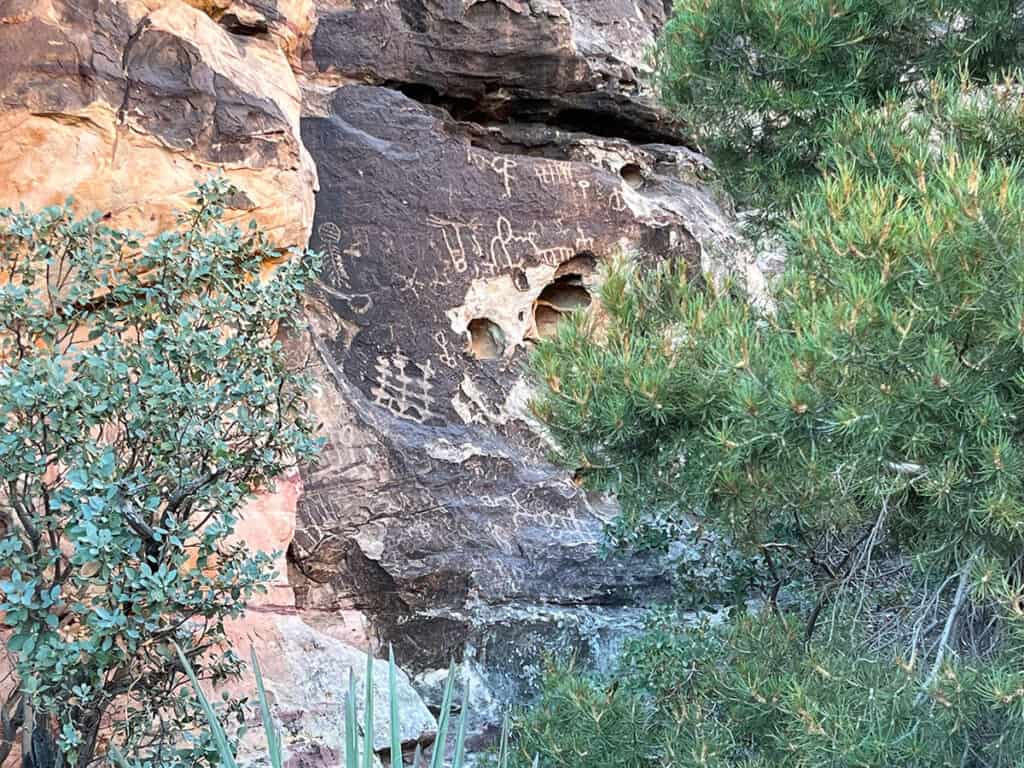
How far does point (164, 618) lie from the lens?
8.34 ft

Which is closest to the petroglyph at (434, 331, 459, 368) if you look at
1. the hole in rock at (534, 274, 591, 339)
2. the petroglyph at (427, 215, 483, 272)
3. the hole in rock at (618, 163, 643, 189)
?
the petroglyph at (427, 215, 483, 272)

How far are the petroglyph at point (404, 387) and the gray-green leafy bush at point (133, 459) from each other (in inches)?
64.7

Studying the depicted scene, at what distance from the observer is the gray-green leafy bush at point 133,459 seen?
7.97 ft

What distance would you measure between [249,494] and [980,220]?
1.91m

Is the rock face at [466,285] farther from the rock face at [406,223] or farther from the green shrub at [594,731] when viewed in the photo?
the green shrub at [594,731]

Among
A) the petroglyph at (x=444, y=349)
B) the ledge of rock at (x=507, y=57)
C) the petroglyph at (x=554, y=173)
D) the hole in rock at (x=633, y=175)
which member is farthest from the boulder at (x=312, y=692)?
the hole in rock at (x=633, y=175)

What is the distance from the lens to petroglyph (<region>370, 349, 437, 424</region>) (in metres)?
4.70

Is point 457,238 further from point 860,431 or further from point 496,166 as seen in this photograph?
point 860,431

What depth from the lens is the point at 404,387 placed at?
15.6 ft

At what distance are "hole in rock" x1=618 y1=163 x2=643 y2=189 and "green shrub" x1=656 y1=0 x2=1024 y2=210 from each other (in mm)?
2122

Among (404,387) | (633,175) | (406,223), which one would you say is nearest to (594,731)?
(404,387)

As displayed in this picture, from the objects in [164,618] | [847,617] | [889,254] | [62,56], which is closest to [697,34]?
[889,254]

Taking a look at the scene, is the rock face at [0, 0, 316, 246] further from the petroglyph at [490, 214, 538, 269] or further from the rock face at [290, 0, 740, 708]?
the petroglyph at [490, 214, 538, 269]

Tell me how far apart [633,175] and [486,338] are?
4.80ft
